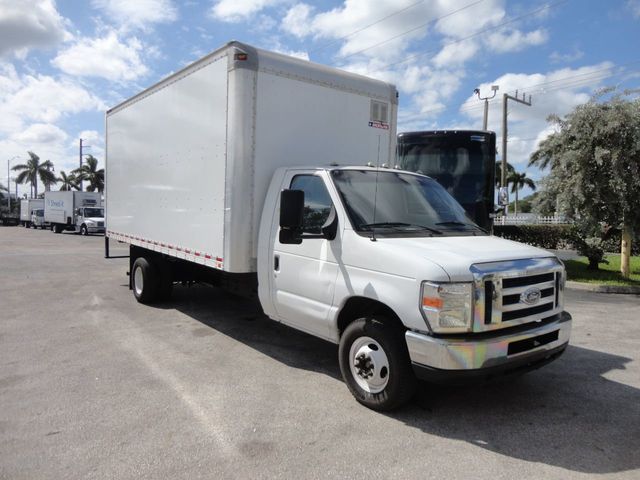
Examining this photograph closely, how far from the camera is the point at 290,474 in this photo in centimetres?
330

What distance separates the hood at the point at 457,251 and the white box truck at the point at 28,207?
49212mm

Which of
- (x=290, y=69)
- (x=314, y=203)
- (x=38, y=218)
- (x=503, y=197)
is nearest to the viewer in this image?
(x=314, y=203)

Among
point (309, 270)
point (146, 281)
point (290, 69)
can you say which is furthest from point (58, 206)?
point (309, 270)

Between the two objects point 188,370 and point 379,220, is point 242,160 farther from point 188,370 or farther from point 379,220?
point 188,370

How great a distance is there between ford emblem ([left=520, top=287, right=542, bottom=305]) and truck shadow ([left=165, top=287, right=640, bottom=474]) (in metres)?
1.03

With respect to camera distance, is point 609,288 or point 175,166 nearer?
point 175,166

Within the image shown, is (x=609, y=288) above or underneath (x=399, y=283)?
underneath

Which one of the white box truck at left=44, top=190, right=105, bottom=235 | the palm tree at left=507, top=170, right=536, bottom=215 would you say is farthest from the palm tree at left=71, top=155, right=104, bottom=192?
the palm tree at left=507, top=170, right=536, bottom=215

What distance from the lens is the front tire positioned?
8.36 m

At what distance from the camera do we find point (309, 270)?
4.92 m

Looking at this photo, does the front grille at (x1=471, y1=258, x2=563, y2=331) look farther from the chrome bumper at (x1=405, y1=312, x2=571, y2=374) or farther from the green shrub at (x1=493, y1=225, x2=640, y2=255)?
the green shrub at (x1=493, y1=225, x2=640, y2=255)

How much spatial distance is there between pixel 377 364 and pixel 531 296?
55.2 inches

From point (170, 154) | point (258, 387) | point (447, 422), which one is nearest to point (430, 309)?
point (447, 422)

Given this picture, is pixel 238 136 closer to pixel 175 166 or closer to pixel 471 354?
pixel 175 166
